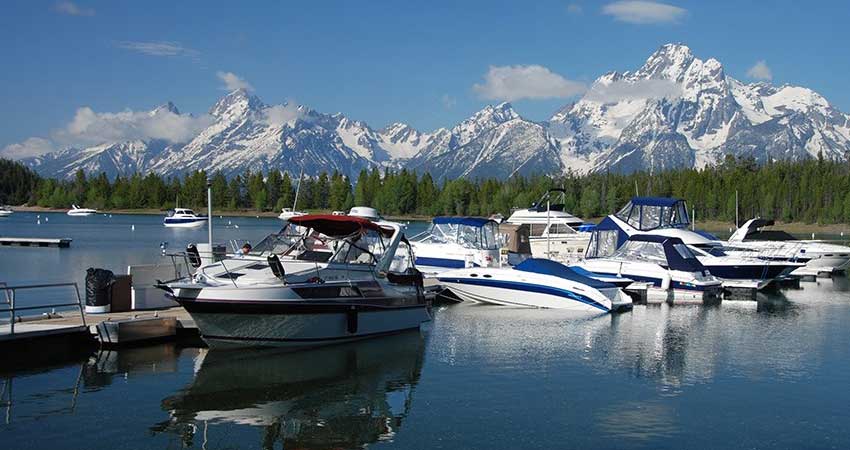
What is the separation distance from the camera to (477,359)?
86.6ft

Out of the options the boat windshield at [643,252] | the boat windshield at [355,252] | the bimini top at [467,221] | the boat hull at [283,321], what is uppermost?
the bimini top at [467,221]

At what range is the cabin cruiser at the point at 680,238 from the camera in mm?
47844

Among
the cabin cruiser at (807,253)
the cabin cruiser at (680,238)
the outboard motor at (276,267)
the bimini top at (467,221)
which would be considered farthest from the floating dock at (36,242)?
the outboard motor at (276,267)

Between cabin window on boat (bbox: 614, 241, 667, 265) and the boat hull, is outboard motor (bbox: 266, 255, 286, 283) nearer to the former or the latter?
the boat hull

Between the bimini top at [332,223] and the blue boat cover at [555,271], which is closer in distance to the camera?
the bimini top at [332,223]

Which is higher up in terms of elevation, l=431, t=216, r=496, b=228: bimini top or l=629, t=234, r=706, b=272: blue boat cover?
l=431, t=216, r=496, b=228: bimini top

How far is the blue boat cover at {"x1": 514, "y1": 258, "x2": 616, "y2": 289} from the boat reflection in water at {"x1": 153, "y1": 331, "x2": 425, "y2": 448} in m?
11.2

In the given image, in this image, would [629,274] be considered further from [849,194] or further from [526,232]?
[849,194]

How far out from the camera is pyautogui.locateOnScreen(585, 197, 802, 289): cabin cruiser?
47844 millimetres

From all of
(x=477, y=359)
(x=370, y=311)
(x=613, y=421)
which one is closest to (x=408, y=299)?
(x=370, y=311)

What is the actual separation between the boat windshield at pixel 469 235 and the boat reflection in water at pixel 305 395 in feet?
58.7

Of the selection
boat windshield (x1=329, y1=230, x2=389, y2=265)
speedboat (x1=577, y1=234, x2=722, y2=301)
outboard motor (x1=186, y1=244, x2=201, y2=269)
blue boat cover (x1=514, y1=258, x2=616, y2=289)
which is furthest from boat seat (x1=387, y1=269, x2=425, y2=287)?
speedboat (x1=577, y1=234, x2=722, y2=301)

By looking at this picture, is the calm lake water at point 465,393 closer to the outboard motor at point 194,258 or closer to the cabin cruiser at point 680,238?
the outboard motor at point 194,258

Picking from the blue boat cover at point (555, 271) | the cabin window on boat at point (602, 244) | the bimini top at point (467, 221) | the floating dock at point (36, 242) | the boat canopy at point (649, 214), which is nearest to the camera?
the blue boat cover at point (555, 271)
